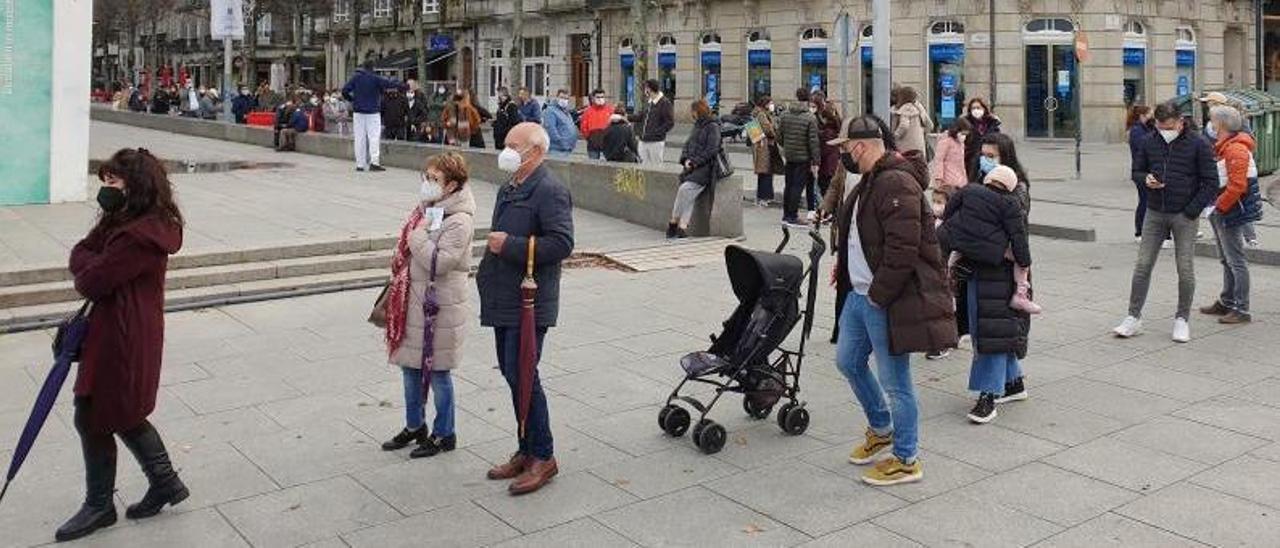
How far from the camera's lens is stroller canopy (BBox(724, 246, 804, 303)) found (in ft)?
21.1

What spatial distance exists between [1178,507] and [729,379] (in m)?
2.35

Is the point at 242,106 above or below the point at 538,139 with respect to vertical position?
above

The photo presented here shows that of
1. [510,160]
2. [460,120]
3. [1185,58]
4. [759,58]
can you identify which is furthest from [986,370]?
[759,58]

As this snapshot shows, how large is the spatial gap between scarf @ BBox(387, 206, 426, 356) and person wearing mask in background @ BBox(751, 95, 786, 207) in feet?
37.3

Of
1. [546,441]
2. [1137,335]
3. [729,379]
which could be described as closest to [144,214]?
[546,441]

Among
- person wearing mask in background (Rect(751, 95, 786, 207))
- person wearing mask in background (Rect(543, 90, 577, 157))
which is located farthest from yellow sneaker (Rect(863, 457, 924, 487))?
person wearing mask in background (Rect(543, 90, 577, 157))

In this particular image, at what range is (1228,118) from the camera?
955cm

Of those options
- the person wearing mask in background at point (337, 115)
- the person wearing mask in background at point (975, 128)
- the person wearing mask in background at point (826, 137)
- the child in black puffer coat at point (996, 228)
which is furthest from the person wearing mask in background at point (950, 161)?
the person wearing mask in background at point (337, 115)

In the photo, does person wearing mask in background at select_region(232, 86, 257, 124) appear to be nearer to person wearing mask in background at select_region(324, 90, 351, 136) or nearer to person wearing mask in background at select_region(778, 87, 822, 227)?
person wearing mask in background at select_region(324, 90, 351, 136)

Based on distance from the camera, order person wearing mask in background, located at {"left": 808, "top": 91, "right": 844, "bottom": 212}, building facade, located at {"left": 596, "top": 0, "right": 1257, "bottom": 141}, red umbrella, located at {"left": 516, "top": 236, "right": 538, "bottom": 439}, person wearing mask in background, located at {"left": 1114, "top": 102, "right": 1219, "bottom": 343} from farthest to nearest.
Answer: building facade, located at {"left": 596, "top": 0, "right": 1257, "bottom": 141}, person wearing mask in background, located at {"left": 808, "top": 91, "right": 844, "bottom": 212}, person wearing mask in background, located at {"left": 1114, "top": 102, "right": 1219, "bottom": 343}, red umbrella, located at {"left": 516, "top": 236, "right": 538, "bottom": 439}

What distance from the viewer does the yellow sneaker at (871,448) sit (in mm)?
6074

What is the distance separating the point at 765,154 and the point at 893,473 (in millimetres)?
12210

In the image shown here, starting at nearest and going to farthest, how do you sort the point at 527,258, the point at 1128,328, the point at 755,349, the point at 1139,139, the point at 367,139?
the point at 527,258
the point at 755,349
the point at 1128,328
the point at 1139,139
the point at 367,139

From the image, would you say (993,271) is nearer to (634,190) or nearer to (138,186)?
(138,186)
